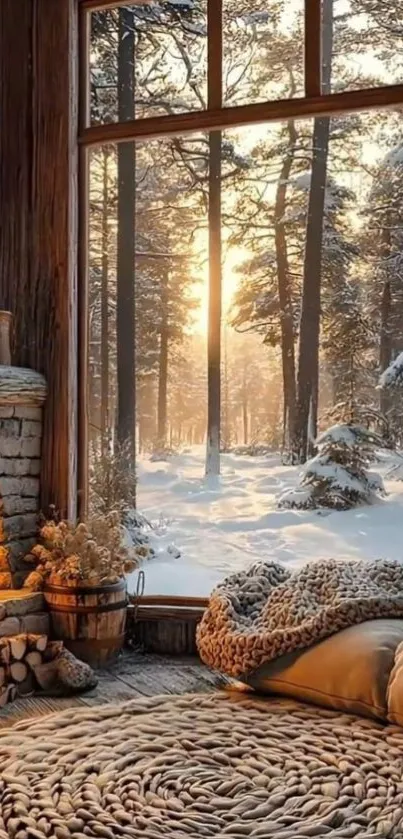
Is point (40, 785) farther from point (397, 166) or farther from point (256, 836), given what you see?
point (397, 166)

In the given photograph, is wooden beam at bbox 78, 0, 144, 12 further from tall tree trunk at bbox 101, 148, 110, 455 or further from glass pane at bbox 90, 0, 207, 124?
tall tree trunk at bbox 101, 148, 110, 455

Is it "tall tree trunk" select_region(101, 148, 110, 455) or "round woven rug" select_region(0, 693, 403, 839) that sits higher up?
"tall tree trunk" select_region(101, 148, 110, 455)

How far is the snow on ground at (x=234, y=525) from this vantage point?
3430 millimetres

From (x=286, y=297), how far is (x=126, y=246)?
2.40 feet

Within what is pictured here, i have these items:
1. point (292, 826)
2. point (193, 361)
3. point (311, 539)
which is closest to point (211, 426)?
point (193, 361)

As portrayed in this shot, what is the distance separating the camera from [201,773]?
229 cm

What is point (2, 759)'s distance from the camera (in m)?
2.38

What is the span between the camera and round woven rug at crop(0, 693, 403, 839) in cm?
202

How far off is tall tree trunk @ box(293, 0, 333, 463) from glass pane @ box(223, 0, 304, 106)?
0.77 feet

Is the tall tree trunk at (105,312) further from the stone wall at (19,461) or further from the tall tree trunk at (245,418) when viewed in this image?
the tall tree trunk at (245,418)

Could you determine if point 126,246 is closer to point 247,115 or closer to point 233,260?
point 233,260

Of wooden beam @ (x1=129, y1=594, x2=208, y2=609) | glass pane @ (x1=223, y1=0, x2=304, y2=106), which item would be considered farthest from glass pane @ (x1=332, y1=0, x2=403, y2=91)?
wooden beam @ (x1=129, y1=594, x2=208, y2=609)

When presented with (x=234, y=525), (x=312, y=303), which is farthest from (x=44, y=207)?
(x=234, y=525)

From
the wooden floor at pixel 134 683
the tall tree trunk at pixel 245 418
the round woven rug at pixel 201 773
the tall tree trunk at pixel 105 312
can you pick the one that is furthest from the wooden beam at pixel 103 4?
the round woven rug at pixel 201 773
